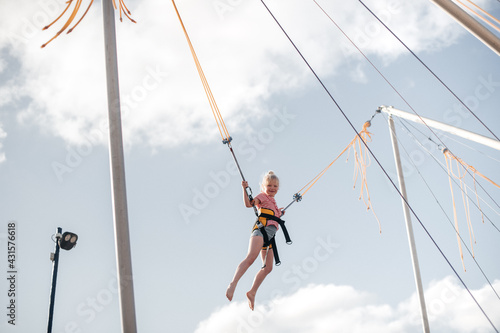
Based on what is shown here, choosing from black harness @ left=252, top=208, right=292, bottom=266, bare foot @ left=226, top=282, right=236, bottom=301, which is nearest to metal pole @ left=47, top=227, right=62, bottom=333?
bare foot @ left=226, top=282, right=236, bottom=301

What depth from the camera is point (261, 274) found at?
5609 mm

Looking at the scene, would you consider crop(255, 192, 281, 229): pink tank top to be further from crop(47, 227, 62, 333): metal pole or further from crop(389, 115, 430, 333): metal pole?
crop(47, 227, 62, 333): metal pole

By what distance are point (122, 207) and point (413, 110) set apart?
5.34m

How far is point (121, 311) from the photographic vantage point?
3.54 m

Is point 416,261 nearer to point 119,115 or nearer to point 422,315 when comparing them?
point 422,315

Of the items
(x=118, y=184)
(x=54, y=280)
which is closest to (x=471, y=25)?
(x=118, y=184)

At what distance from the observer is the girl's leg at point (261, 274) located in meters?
5.48

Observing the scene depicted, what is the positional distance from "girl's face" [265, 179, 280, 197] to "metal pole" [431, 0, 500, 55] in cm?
280

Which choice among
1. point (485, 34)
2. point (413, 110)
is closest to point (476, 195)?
point (413, 110)

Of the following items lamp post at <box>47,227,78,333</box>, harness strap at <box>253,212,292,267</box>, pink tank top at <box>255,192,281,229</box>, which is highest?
lamp post at <box>47,227,78,333</box>

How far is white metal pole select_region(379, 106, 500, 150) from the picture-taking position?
18.2ft

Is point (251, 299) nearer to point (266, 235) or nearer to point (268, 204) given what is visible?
point (266, 235)

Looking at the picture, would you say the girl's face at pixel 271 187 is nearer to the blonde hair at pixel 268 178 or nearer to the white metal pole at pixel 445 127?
the blonde hair at pixel 268 178

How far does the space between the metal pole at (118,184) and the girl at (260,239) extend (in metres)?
1.71
